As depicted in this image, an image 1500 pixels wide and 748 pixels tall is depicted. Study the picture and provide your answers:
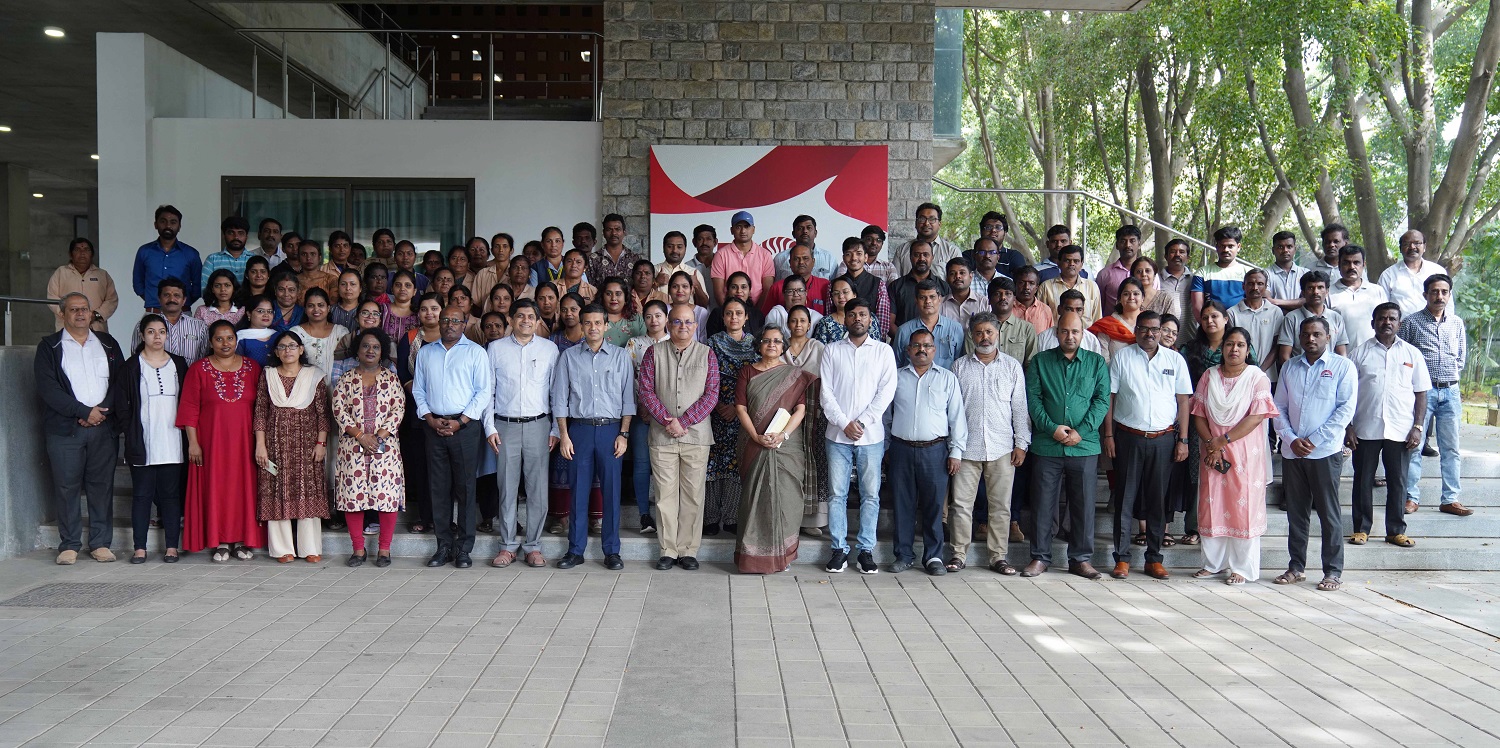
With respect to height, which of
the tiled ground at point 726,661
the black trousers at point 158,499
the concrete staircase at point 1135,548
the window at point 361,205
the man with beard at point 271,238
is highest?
the window at point 361,205

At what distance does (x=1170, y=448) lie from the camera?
22.0 feet

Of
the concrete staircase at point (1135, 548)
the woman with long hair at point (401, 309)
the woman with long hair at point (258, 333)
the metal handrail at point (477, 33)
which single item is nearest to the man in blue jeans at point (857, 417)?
the concrete staircase at point (1135, 548)

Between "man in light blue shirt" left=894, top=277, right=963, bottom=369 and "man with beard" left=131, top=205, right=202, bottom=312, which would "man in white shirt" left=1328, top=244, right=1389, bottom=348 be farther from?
"man with beard" left=131, top=205, right=202, bottom=312

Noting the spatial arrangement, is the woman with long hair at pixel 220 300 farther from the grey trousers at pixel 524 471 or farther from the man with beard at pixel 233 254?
A: the grey trousers at pixel 524 471

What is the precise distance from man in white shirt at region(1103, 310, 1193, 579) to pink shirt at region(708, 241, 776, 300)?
9.01ft

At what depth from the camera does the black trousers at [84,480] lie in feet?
22.2

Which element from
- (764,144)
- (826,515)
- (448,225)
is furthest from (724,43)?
(826,515)

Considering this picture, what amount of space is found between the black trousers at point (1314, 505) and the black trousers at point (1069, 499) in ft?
4.24

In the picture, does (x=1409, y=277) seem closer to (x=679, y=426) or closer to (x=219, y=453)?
(x=679, y=426)

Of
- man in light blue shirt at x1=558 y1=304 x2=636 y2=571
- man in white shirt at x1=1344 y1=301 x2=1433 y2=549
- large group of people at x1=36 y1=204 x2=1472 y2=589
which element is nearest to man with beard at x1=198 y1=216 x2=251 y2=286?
large group of people at x1=36 y1=204 x2=1472 y2=589

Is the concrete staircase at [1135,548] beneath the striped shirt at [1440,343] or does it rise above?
beneath

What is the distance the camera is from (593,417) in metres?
6.67

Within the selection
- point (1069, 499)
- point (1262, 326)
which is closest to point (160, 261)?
point (1069, 499)

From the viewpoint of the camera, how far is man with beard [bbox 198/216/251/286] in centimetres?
830
